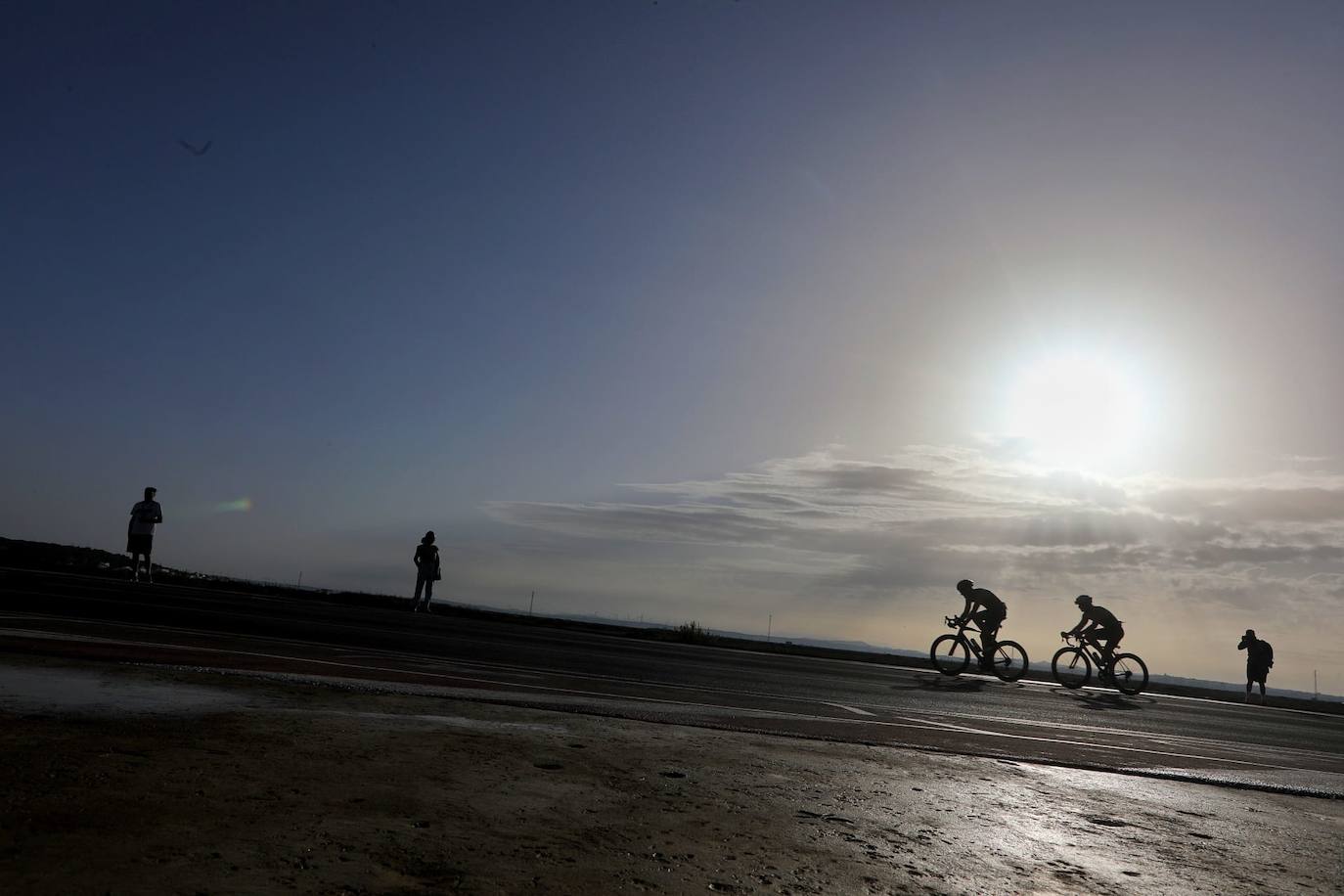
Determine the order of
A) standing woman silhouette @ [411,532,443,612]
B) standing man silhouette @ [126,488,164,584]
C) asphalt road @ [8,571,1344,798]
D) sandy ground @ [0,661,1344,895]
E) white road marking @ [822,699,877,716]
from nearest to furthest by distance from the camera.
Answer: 1. sandy ground @ [0,661,1344,895]
2. asphalt road @ [8,571,1344,798]
3. white road marking @ [822,699,877,716]
4. standing man silhouette @ [126,488,164,584]
5. standing woman silhouette @ [411,532,443,612]

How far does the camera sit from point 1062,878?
3369 mm

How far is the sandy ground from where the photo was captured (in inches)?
107

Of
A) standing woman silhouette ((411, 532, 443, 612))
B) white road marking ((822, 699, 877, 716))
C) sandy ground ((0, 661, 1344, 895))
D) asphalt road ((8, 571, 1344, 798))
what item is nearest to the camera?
sandy ground ((0, 661, 1344, 895))

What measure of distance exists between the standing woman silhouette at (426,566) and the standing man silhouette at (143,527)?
19.2 feet

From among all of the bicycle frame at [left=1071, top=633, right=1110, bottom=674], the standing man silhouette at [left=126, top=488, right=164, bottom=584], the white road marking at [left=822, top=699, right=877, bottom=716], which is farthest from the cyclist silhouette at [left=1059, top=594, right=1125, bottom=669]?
the standing man silhouette at [left=126, top=488, right=164, bottom=584]

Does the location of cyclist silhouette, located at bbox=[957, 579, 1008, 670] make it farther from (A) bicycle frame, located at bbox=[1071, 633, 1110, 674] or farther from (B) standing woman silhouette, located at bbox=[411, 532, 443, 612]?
(B) standing woman silhouette, located at bbox=[411, 532, 443, 612]

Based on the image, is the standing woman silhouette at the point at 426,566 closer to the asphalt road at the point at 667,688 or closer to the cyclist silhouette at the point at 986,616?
the asphalt road at the point at 667,688

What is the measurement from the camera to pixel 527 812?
11.4ft

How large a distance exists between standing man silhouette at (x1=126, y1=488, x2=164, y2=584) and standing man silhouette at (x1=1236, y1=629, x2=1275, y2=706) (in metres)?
26.2

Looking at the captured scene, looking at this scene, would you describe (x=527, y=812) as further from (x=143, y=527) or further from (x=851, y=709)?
(x=143, y=527)

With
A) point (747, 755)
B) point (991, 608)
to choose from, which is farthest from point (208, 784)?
point (991, 608)

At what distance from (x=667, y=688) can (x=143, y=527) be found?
521 inches

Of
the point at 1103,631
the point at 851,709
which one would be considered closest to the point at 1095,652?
the point at 1103,631

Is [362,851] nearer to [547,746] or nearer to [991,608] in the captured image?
[547,746]
